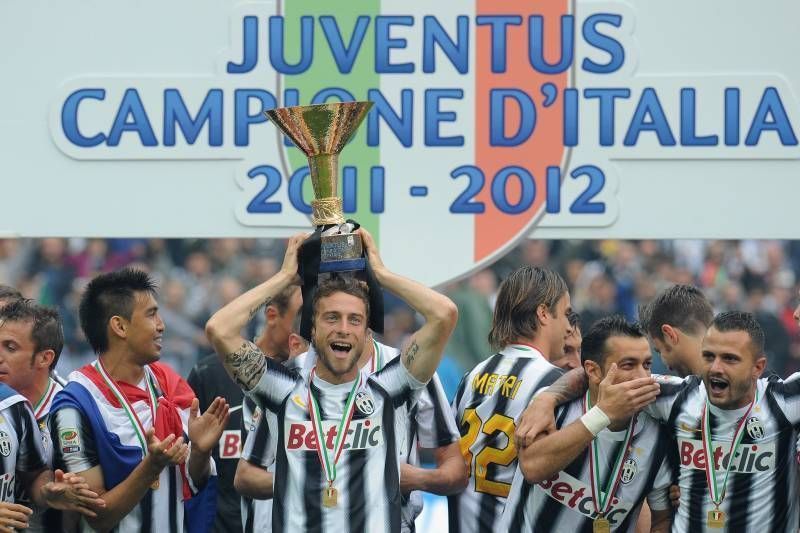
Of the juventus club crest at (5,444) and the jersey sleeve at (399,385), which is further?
the juventus club crest at (5,444)

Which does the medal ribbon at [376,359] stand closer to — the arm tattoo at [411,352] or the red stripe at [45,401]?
the arm tattoo at [411,352]

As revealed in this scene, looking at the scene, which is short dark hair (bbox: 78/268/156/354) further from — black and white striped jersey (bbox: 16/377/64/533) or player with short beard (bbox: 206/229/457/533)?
player with short beard (bbox: 206/229/457/533)

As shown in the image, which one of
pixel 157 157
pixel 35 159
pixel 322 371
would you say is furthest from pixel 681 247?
pixel 322 371

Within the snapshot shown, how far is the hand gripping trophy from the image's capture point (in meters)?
4.57

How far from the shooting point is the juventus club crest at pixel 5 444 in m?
4.79

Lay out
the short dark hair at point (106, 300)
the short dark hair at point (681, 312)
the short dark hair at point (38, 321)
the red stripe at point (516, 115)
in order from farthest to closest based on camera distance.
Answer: the red stripe at point (516, 115), the short dark hair at point (681, 312), the short dark hair at point (38, 321), the short dark hair at point (106, 300)

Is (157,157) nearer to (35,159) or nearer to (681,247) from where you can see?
(35,159)

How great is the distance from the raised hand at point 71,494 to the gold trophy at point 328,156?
1.15 metres

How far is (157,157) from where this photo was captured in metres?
7.39

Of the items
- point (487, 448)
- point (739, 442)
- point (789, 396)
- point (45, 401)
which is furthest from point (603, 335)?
point (45, 401)

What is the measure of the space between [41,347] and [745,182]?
3992 mm

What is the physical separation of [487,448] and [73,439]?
157 centimetres

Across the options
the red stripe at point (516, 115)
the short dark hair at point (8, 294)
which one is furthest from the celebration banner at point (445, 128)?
the short dark hair at point (8, 294)

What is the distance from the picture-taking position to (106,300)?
5.16 m
